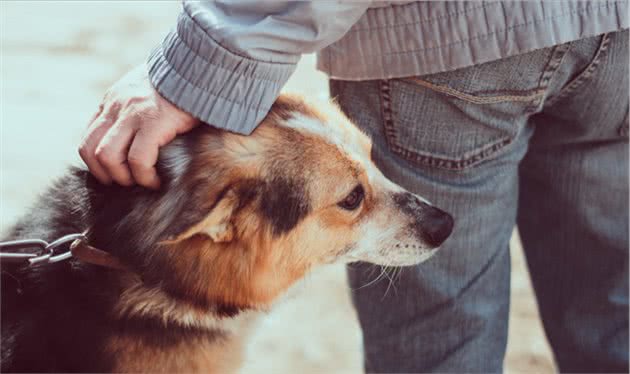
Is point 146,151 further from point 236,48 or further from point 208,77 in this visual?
point 236,48

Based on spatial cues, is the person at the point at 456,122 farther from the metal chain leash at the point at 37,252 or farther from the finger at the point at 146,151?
the metal chain leash at the point at 37,252

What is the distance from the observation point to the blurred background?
11.4 ft

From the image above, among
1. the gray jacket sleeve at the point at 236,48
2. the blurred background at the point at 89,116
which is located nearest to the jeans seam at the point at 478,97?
the gray jacket sleeve at the point at 236,48

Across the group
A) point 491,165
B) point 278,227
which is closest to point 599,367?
point 491,165

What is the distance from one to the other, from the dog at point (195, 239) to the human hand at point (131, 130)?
107 millimetres

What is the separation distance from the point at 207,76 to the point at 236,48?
107 mm

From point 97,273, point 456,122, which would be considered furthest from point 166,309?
point 456,122

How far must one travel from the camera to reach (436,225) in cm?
237

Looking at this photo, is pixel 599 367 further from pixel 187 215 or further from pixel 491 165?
pixel 187 215

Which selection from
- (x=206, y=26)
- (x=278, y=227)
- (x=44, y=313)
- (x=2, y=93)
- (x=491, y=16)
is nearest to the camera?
(x=206, y=26)

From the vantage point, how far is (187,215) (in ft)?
6.69

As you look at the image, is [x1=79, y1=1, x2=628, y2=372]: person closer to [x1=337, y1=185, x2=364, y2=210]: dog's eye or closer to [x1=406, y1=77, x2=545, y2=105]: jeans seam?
[x1=406, y1=77, x2=545, y2=105]: jeans seam

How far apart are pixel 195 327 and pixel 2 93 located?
3.59 m

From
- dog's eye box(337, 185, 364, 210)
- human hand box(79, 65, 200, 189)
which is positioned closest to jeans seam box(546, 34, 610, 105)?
dog's eye box(337, 185, 364, 210)
